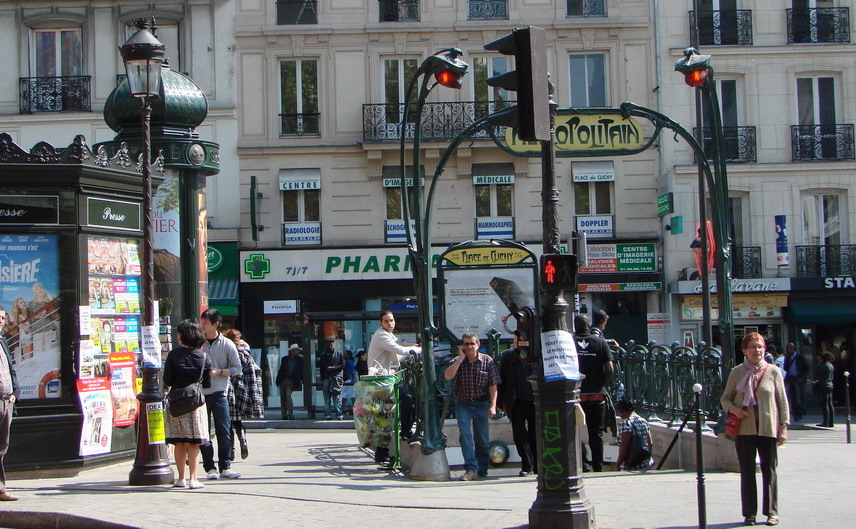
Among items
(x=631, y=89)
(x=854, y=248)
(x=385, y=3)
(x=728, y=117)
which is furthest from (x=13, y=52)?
(x=854, y=248)

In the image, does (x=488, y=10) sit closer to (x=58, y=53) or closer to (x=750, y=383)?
(x=58, y=53)

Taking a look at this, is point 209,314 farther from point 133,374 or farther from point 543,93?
point 543,93

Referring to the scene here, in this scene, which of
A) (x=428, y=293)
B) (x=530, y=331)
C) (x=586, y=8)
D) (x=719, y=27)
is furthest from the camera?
(x=586, y=8)

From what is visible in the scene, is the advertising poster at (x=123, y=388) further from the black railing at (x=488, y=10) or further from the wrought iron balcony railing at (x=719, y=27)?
the wrought iron balcony railing at (x=719, y=27)

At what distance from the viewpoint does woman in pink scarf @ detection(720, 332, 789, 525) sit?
8492mm

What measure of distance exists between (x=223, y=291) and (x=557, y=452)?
846 inches

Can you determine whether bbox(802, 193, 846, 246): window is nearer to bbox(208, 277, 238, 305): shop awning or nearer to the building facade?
the building facade

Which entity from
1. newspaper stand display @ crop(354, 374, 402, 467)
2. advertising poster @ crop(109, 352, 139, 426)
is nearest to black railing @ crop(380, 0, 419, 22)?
newspaper stand display @ crop(354, 374, 402, 467)

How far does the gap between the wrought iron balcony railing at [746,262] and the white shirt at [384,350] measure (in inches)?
699

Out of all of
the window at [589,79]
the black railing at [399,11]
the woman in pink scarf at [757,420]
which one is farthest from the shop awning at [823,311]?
the woman in pink scarf at [757,420]

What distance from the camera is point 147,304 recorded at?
1097 cm

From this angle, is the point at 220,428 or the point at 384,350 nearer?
the point at 220,428

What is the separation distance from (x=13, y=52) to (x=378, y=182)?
33.3 ft

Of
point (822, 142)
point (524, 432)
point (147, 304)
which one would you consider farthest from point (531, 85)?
point (822, 142)
